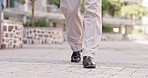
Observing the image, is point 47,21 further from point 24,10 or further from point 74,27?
point 74,27

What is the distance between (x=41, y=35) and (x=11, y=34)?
611 centimetres

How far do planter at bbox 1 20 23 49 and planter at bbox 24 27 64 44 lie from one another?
15.8 ft

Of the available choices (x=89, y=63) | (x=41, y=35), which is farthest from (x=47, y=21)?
→ (x=89, y=63)

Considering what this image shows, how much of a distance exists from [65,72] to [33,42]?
12.8 meters

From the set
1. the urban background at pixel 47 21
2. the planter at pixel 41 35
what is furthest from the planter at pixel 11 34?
the planter at pixel 41 35

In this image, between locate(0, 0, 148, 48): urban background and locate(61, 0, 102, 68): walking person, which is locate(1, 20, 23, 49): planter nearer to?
locate(0, 0, 148, 48): urban background

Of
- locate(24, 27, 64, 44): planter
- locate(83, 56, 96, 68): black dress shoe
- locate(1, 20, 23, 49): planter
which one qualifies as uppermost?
locate(83, 56, 96, 68): black dress shoe

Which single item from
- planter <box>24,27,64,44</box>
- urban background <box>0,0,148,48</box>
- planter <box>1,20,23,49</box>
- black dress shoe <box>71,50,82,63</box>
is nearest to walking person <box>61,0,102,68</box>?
black dress shoe <box>71,50,82,63</box>

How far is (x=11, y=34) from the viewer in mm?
11164

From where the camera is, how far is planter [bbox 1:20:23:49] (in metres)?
10.6

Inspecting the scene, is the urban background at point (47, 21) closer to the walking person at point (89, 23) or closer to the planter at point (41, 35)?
the planter at point (41, 35)

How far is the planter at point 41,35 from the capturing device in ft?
55.0

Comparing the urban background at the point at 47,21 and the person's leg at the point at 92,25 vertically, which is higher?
the person's leg at the point at 92,25

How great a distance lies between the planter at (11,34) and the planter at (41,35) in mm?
4805
